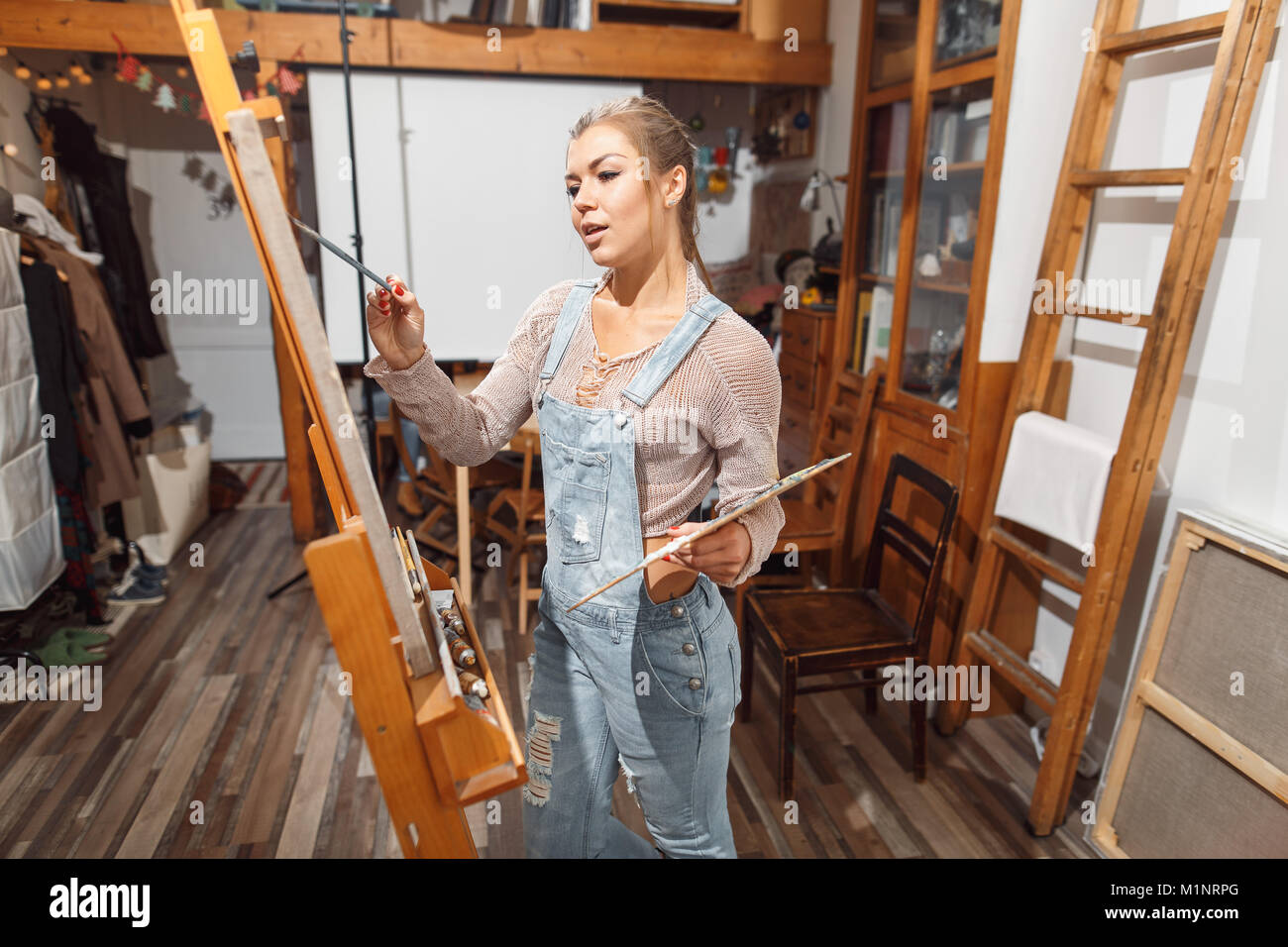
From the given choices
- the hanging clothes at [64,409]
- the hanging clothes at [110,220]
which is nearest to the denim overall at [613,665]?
the hanging clothes at [64,409]

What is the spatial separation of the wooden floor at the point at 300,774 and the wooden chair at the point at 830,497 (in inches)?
19.7

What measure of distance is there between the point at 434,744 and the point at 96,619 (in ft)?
10.1

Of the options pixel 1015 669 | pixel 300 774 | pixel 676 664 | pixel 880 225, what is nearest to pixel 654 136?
pixel 676 664

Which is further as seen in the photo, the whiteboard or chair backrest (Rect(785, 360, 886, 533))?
the whiteboard

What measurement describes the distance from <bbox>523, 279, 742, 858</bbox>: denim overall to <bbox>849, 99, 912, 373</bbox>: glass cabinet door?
2081 mm

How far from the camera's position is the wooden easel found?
0.69 metres

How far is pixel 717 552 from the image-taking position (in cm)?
105

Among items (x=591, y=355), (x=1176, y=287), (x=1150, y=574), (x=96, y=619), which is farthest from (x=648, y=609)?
(x=96, y=619)

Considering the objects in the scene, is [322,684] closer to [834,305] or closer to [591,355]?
[591,355]

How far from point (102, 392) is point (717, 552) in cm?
303

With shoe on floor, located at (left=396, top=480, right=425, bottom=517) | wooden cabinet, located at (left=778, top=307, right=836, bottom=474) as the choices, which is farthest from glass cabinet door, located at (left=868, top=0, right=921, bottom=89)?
shoe on floor, located at (left=396, top=480, right=425, bottom=517)

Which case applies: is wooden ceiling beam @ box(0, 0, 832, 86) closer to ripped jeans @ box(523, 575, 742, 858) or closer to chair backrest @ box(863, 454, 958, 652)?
chair backrest @ box(863, 454, 958, 652)
